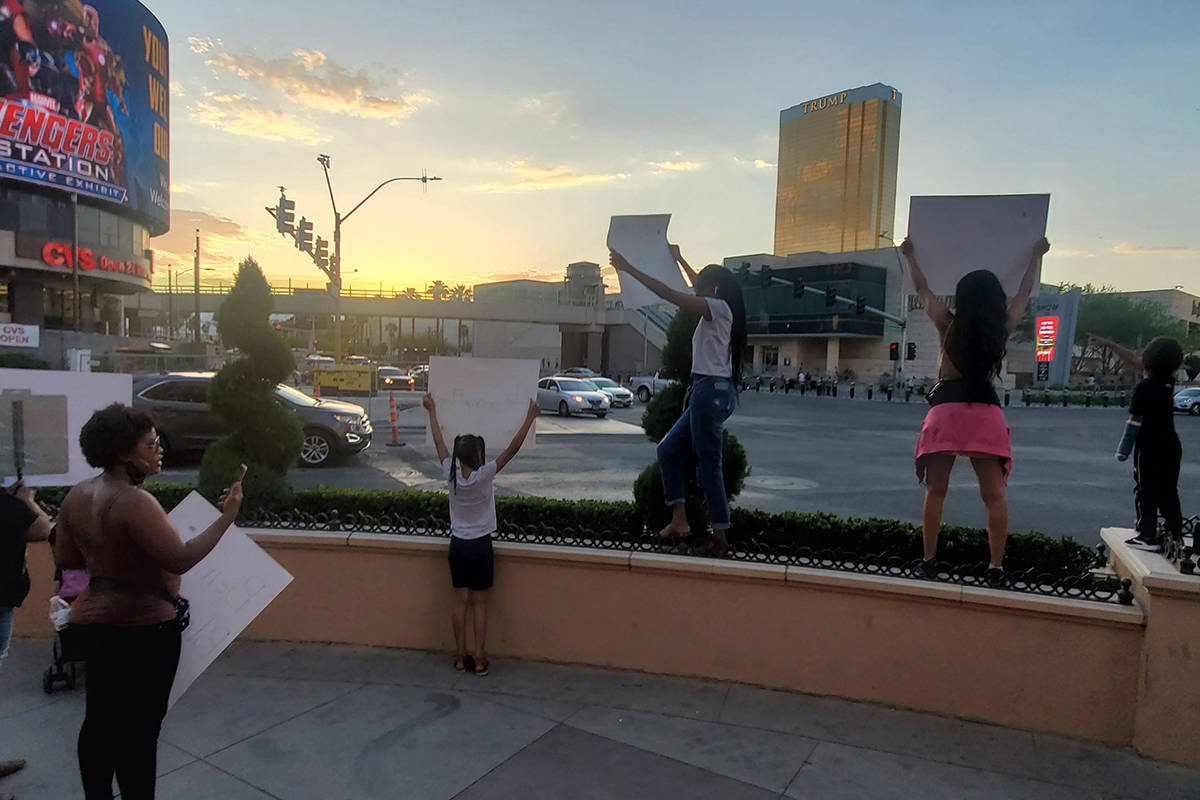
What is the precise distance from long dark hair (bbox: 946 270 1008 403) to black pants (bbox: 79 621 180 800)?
3.87 meters

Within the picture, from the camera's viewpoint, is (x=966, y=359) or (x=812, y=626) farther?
(x=812, y=626)

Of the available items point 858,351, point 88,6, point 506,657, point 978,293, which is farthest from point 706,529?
point 858,351

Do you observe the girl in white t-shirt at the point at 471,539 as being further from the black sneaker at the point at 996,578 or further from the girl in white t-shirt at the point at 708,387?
the black sneaker at the point at 996,578

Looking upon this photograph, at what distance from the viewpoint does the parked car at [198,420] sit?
41.7 ft

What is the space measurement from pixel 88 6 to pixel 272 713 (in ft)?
165

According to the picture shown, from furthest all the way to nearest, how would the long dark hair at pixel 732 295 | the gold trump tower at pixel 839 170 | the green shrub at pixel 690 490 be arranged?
1. the gold trump tower at pixel 839 170
2. the green shrub at pixel 690 490
3. the long dark hair at pixel 732 295

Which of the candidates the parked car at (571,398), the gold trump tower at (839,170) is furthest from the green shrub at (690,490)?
the gold trump tower at (839,170)

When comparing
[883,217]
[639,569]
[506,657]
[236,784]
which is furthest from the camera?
[883,217]

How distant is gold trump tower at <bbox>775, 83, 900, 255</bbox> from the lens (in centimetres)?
11656

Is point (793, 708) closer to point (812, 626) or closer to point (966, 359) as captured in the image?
point (812, 626)

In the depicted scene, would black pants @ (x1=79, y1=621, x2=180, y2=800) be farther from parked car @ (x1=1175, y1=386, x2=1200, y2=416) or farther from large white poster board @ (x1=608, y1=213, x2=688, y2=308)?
parked car @ (x1=1175, y1=386, x2=1200, y2=416)

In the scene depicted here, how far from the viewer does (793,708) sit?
4086mm

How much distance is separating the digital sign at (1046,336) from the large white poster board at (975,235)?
2631 inches

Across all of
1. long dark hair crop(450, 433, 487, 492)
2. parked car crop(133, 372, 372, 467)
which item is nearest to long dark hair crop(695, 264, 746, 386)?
long dark hair crop(450, 433, 487, 492)
